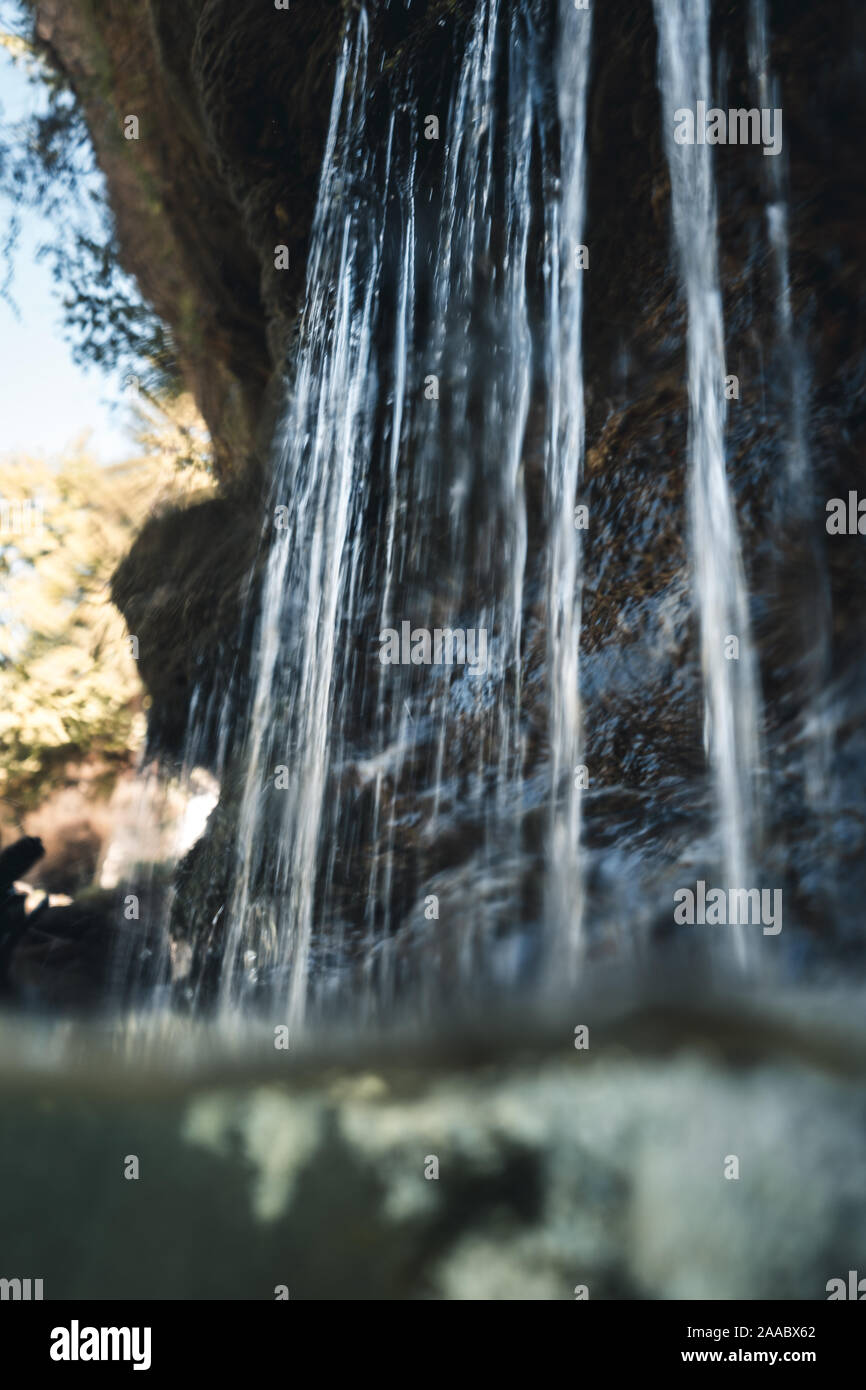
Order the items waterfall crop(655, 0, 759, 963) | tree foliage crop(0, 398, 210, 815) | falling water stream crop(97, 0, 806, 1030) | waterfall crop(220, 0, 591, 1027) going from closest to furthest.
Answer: waterfall crop(655, 0, 759, 963) → falling water stream crop(97, 0, 806, 1030) → waterfall crop(220, 0, 591, 1027) → tree foliage crop(0, 398, 210, 815)

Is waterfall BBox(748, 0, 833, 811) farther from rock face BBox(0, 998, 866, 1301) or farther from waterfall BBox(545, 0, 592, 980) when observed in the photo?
rock face BBox(0, 998, 866, 1301)

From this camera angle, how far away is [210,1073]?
5.01m

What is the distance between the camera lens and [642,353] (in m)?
5.23

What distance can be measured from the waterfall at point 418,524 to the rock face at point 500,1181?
3.08 feet

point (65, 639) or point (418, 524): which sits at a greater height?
point (65, 639)

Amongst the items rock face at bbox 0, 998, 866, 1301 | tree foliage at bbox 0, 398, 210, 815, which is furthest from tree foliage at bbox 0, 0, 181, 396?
rock face at bbox 0, 998, 866, 1301

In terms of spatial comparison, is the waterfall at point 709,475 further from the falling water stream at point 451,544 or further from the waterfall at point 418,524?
the waterfall at point 418,524

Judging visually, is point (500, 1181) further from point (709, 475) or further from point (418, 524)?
point (418, 524)

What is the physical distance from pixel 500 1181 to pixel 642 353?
13.1ft

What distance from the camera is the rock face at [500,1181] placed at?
10.5ft

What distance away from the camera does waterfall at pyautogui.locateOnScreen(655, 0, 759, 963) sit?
14.8ft

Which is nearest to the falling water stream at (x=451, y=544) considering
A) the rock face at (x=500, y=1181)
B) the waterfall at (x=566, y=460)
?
the waterfall at (x=566, y=460)

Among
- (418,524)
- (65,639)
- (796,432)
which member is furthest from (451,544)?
(65,639)

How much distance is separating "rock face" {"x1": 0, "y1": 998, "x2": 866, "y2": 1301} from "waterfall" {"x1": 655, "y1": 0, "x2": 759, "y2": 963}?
39.7 inches
